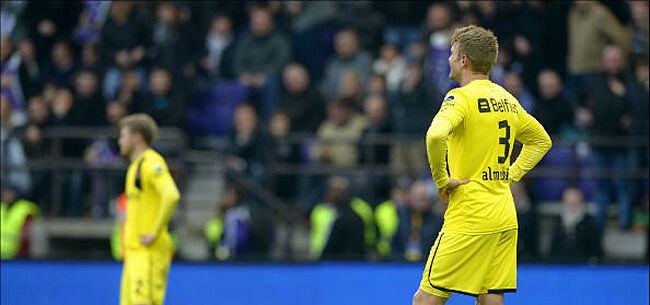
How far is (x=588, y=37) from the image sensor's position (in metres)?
9.73

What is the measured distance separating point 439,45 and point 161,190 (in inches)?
174

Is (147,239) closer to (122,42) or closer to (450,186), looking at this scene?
(450,186)

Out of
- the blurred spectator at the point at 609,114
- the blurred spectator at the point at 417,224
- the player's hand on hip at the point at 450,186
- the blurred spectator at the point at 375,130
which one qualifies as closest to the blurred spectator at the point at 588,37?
the blurred spectator at the point at 609,114

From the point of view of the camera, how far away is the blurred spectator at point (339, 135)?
9.68m

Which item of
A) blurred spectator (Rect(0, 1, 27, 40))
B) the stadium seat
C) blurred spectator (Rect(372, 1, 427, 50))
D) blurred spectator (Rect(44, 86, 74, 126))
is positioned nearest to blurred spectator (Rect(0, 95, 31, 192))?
blurred spectator (Rect(44, 86, 74, 126))

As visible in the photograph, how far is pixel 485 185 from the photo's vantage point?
4883mm

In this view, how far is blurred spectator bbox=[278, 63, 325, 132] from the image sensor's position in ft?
33.8

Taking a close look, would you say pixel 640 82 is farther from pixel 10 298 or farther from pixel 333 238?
pixel 10 298

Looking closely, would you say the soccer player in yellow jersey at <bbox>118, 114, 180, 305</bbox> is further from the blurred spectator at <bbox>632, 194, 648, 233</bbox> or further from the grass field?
the blurred spectator at <bbox>632, 194, 648, 233</bbox>

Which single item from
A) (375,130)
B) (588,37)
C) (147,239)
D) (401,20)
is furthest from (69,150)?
(588,37)

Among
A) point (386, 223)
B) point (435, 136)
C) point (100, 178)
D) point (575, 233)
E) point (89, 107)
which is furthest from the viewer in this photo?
point (89, 107)

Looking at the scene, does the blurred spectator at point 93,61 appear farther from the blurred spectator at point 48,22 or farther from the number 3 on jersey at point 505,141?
the number 3 on jersey at point 505,141

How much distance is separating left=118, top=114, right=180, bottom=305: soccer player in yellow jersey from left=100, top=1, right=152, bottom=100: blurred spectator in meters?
4.36

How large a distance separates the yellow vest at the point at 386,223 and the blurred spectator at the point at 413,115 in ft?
1.91
